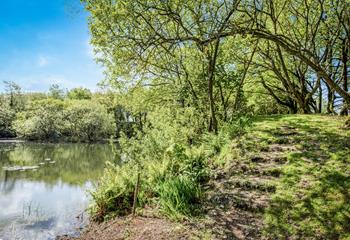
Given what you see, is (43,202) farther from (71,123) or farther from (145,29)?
(71,123)

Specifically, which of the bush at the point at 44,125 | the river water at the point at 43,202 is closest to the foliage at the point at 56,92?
the bush at the point at 44,125

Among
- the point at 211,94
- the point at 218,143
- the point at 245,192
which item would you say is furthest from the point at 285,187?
the point at 211,94

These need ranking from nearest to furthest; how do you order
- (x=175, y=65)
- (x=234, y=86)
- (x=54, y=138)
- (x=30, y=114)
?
(x=234, y=86), (x=175, y=65), (x=54, y=138), (x=30, y=114)

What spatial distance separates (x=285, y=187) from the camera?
5.70 m

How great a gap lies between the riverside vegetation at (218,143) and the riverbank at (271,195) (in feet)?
0.07

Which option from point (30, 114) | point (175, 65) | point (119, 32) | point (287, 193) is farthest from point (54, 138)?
point (287, 193)

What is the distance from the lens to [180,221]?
219 inches

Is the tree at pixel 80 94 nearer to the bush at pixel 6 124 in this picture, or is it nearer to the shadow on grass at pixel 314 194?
the bush at pixel 6 124

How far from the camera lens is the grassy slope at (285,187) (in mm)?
4723

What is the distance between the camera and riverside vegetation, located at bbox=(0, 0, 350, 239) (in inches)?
205

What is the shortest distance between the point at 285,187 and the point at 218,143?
2829mm

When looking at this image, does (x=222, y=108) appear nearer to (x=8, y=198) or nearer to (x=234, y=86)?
(x=234, y=86)

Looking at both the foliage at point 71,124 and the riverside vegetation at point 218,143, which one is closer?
the riverside vegetation at point 218,143

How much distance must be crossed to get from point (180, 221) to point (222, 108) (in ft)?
20.1
